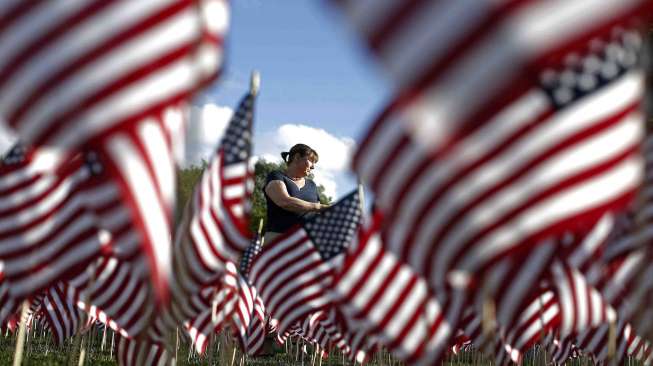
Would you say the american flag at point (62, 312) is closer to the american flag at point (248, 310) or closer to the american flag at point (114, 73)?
the american flag at point (248, 310)

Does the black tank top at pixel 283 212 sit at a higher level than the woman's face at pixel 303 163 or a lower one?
lower

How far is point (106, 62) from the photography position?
4281 millimetres

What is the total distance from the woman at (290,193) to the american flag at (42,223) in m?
4.29

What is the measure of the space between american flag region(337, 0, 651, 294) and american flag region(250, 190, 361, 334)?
487 cm

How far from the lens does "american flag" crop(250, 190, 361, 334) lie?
31.9 ft

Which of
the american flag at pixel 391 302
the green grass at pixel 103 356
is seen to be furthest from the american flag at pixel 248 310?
the american flag at pixel 391 302

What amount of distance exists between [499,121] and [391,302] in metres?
3.26

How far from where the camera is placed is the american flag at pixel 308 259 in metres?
9.73

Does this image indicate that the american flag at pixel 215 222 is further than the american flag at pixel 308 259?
No

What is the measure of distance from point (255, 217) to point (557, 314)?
51.1m

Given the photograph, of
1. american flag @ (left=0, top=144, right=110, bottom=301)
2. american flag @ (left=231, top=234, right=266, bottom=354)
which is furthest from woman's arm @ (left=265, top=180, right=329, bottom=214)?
american flag @ (left=0, top=144, right=110, bottom=301)

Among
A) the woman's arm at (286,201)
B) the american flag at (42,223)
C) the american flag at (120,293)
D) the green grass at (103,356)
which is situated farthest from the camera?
the green grass at (103,356)

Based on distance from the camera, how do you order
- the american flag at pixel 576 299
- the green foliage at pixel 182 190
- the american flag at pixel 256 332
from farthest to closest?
the american flag at pixel 256 332 → the american flag at pixel 576 299 → the green foliage at pixel 182 190

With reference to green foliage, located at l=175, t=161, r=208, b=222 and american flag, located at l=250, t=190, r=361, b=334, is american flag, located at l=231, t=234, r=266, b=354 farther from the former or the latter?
green foliage, located at l=175, t=161, r=208, b=222
